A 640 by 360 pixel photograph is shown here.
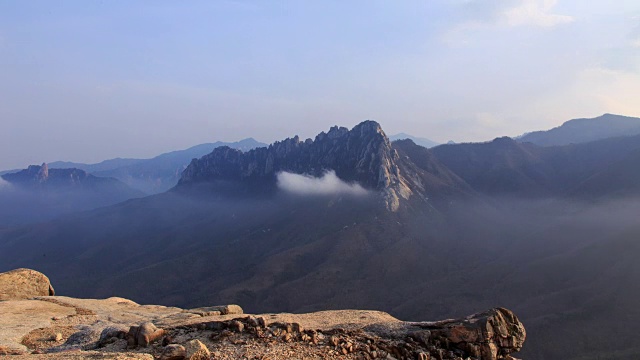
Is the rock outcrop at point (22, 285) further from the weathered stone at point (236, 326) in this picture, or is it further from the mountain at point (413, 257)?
the mountain at point (413, 257)

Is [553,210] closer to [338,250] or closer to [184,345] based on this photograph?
[338,250]

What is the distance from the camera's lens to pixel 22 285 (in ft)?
113

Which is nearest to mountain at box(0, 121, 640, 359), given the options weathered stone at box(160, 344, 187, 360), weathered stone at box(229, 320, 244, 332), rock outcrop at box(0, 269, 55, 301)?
weathered stone at box(229, 320, 244, 332)

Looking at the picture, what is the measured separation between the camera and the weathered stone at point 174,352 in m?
14.9

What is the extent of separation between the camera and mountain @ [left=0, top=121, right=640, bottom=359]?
288ft

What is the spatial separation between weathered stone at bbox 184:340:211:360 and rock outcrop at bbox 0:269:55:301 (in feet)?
79.9

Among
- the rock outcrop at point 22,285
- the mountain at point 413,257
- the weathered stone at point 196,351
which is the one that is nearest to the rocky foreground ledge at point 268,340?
the weathered stone at point 196,351

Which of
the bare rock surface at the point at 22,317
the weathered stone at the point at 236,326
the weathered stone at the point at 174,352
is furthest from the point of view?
the bare rock surface at the point at 22,317

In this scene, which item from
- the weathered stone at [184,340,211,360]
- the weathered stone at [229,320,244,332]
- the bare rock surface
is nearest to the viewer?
the weathered stone at [184,340,211,360]

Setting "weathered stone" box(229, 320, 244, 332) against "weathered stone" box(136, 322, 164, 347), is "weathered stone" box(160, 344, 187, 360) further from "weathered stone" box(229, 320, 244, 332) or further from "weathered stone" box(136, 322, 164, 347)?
"weathered stone" box(229, 320, 244, 332)

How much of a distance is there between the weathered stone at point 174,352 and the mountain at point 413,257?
68286mm

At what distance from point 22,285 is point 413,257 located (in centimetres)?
11490

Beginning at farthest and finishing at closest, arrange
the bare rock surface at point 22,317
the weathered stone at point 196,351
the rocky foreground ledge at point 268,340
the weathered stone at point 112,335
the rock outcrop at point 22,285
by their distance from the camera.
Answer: the rock outcrop at point 22,285
the bare rock surface at point 22,317
the weathered stone at point 112,335
the rocky foreground ledge at point 268,340
the weathered stone at point 196,351

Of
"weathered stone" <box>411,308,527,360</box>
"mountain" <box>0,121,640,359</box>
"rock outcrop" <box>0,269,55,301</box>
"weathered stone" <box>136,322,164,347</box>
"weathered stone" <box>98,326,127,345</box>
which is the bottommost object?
"mountain" <box>0,121,640,359</box>
